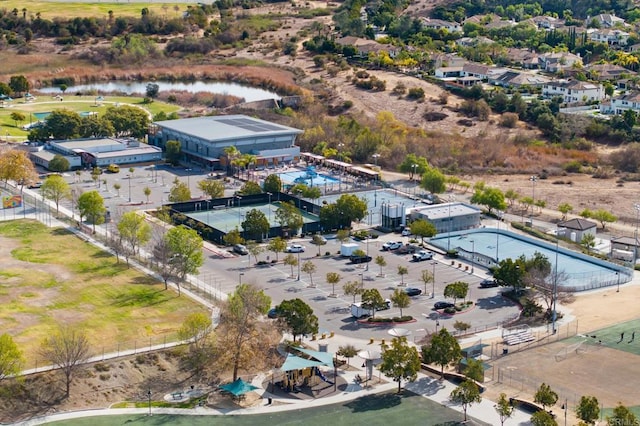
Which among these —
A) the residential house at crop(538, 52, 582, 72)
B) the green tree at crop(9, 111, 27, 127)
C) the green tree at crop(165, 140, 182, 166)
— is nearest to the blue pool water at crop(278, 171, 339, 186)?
the green tree at crop(165, 140, 182, 166)

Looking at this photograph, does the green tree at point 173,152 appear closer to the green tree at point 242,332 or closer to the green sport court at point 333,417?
the green tree at point 242,332

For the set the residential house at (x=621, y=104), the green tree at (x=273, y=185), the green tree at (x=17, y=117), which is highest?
the residential house at (x=621, y=104)

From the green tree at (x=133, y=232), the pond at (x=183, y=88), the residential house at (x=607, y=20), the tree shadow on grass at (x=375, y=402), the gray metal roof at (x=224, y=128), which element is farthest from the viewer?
the residential house at (x=607, y=20)

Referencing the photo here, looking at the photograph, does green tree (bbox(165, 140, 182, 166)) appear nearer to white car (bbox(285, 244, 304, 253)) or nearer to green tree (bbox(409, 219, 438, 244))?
white car (bbox(285, 244, 304, 253))

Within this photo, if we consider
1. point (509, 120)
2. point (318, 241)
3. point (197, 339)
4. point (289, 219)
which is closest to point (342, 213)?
point (289, 219)

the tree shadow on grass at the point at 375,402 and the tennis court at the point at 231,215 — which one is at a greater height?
the tennis court at the point at 231,215

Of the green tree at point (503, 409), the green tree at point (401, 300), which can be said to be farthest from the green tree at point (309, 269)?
the green tree at point (503, 409)

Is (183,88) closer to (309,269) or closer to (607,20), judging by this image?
(607,20)
